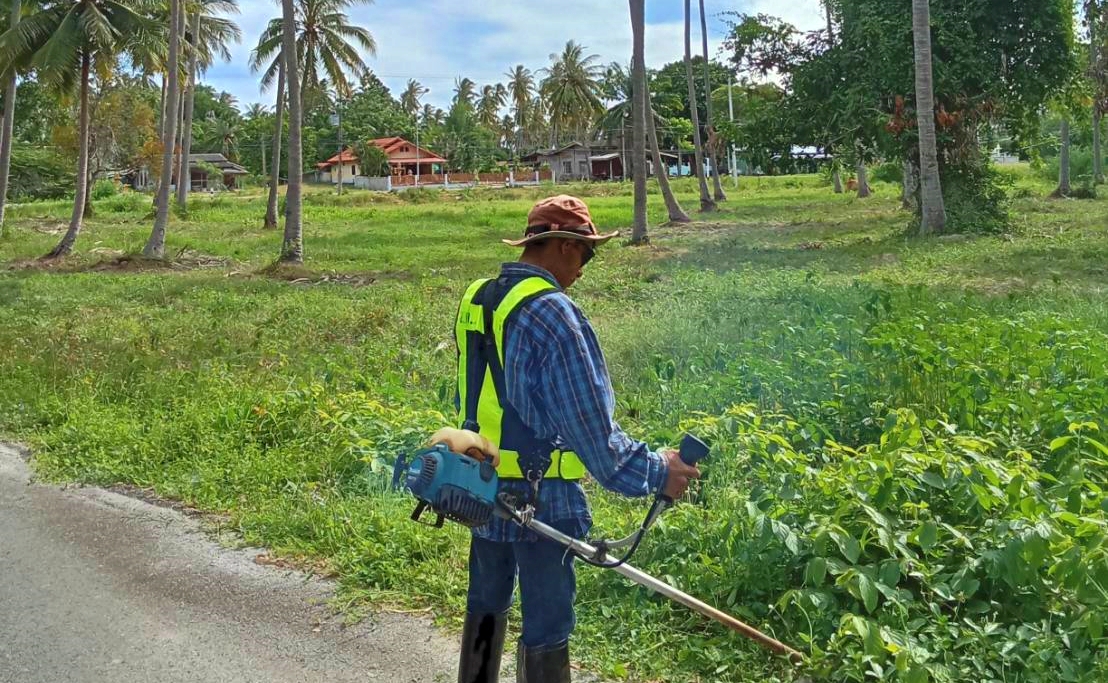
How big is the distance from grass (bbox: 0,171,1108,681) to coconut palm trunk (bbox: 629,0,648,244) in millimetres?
7061

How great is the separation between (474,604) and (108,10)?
24.0 metres

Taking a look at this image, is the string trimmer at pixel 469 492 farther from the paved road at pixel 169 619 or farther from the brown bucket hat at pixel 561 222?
the paved road at pixel 169 619

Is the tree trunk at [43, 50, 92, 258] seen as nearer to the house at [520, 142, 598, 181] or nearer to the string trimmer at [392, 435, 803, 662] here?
the string trimmer at [392, 435, 803, 662]

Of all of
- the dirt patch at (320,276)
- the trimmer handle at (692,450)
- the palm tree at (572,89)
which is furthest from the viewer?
the palm tree at (572,89)

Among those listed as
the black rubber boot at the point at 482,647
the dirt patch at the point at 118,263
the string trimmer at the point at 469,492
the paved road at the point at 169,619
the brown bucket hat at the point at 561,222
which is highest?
the dirt patch at the point at 118,263

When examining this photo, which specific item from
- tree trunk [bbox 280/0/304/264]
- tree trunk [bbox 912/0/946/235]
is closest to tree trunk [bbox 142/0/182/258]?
tree trunk [bbox 280/0/304/264]

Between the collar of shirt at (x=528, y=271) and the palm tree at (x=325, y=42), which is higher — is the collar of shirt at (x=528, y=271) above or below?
below

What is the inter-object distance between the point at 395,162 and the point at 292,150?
55173 millimetres

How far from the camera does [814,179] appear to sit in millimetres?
60406

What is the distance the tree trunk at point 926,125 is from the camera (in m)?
16.9

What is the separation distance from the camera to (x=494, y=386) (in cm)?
265

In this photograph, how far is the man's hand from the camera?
8.44ft

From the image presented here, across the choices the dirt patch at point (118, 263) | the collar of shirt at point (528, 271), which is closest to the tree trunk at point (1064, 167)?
the dirt patch at point (118, 263)

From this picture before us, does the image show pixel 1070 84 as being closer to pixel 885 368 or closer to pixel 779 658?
pixel 885 368
